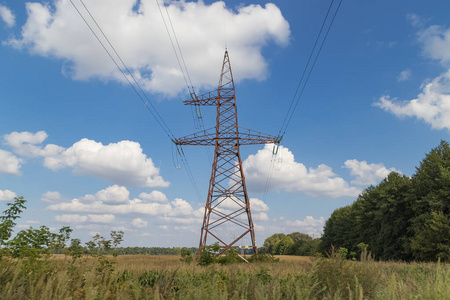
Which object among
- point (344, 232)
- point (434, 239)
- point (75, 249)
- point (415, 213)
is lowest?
point (75, 249)

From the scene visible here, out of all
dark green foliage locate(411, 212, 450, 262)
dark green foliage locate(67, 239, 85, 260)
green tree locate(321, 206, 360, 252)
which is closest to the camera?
dark green foliage locate(67, 239, 85, 260)

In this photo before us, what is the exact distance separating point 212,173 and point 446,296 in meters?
21.7

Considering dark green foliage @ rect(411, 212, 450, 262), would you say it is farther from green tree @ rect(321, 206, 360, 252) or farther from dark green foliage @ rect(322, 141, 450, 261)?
green tree @ rect(321, 206, 360, 252)

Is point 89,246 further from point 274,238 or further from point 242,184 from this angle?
point 274,238

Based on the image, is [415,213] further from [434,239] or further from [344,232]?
[344,232]

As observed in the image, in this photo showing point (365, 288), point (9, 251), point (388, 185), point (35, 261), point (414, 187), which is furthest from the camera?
point (388, 185)

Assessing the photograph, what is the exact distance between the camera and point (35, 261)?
26.7ft

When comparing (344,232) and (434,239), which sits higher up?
(344,232)

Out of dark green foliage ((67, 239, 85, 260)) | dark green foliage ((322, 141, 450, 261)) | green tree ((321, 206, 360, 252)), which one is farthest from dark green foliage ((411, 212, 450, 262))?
dark green foliage ((67, 239, 85, 260))

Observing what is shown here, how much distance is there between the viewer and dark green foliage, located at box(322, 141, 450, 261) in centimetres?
3431

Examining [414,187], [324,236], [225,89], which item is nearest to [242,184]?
[225,89]

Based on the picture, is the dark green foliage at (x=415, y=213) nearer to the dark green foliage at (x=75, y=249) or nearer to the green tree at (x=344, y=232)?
the green tree at (x=344, y=232)

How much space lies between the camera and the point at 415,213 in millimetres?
39938

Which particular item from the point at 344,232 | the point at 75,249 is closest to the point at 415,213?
the point at 344,232
